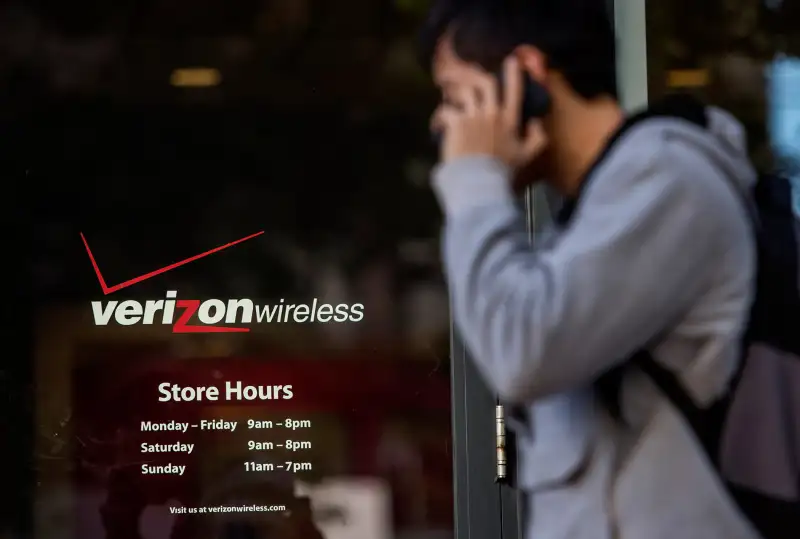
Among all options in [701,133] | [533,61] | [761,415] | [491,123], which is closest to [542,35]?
[533,61]

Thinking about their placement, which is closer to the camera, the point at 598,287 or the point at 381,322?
the point at 598,287

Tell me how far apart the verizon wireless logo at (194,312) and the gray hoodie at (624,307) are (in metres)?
1.11

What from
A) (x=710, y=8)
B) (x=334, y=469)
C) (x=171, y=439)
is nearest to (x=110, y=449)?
(x=171, y=439)

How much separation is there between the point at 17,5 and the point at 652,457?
1846 mm

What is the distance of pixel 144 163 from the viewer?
212 cm

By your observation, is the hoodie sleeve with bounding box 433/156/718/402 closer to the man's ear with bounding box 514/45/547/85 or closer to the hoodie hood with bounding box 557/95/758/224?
the hoodie hood with bounding box 557/95/758/224

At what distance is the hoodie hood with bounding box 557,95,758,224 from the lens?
100cm

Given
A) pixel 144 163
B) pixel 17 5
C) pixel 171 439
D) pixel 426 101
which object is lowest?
pixel 171 439

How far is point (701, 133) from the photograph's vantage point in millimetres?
1014

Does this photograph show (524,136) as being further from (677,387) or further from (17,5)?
(17,5)

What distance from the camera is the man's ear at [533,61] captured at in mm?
1170

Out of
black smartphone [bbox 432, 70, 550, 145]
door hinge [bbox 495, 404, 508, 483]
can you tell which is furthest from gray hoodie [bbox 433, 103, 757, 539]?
door hinge [bbox 495, 404, 508, 483]

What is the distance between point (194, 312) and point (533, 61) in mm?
1181

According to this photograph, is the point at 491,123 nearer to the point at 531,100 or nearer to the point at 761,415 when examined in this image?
the point at 531,100
